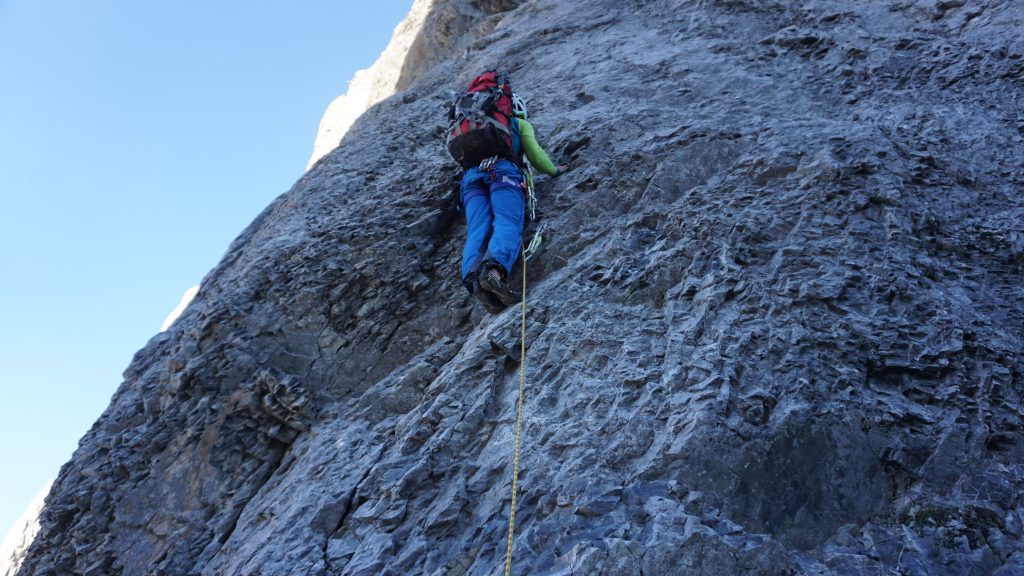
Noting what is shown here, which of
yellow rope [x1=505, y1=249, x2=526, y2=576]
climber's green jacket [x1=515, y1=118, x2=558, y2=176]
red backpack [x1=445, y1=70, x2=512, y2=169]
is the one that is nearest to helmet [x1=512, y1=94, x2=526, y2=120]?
red backpack [x1=445, y1=70, x2=512, y2=169]

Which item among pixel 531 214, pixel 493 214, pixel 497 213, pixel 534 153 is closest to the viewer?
pixel 497 213

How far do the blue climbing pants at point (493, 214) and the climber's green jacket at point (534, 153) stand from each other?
25 cm

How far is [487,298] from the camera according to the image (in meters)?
4.68

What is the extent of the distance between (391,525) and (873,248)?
2921 mm

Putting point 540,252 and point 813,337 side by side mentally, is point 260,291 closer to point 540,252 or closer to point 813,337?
point 540,252

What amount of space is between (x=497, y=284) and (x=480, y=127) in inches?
58.4

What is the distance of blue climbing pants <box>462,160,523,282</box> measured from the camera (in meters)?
4.71

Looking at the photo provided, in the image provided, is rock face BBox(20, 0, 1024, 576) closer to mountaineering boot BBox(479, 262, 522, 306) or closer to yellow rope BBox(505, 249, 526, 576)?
yellow rope BBox(505, 249, 526, 576)

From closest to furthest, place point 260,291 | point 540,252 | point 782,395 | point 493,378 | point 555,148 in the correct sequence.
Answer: point 782,395
point 493,378
point 540,252
point 260,291
point 555,148

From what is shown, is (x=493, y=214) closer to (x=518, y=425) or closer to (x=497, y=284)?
(x=497, y=284)

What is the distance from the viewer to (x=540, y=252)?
4934 millimetres

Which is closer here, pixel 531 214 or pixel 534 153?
pixel 531 214

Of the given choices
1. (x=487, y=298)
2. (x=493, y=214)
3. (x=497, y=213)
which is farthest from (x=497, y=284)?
(x=493, y=214)

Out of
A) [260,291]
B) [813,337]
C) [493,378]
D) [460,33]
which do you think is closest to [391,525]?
[493,378]
